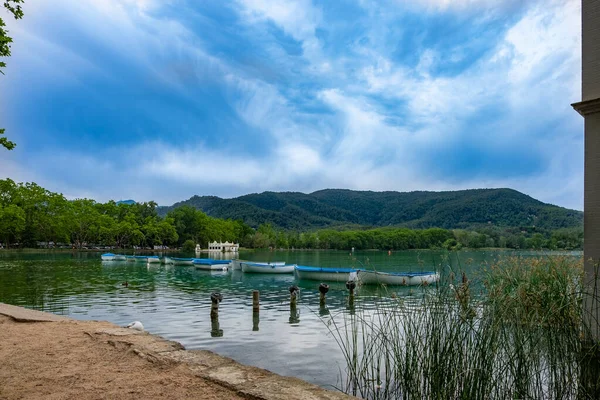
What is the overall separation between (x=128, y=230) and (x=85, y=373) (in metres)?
70.0

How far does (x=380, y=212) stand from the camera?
132000 millimetres

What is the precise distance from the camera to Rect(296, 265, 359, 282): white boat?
973 inches

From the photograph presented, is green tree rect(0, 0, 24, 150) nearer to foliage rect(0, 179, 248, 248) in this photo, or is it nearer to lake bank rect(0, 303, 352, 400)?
lake bank rect(0, 303, 352, 400)

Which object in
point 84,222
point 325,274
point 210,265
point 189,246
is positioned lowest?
point 189,246

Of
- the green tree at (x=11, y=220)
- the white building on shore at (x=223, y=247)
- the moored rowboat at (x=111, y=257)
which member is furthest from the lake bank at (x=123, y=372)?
the white building on shore at (x=223, y=247)

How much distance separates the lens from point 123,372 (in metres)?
4.14

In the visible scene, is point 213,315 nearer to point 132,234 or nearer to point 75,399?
point 75,399

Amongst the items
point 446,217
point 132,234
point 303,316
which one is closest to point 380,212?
point 446,217

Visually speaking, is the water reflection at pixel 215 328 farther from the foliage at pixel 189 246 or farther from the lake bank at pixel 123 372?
the foliage at pixel 189 246

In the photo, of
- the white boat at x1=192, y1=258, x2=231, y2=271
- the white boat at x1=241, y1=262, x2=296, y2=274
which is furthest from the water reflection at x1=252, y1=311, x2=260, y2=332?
the white boat at x1=192, y1=258, x2=231, y2=271

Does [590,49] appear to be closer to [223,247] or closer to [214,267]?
[214,267]

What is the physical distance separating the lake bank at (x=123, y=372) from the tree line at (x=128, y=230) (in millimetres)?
31017

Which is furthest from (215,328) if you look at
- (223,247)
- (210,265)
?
(223,247)

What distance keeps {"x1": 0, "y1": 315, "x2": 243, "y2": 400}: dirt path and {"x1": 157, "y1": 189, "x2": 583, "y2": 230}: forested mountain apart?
63813 mm
